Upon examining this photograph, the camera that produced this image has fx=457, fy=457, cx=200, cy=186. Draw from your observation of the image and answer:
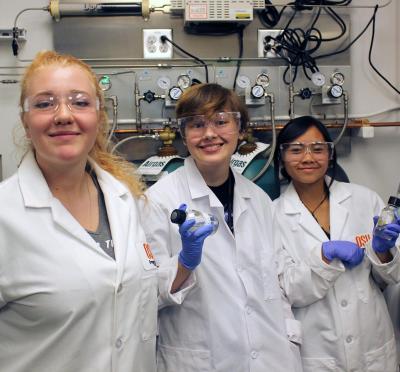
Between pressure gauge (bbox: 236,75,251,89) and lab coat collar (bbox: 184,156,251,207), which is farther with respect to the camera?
pressure gauge (bbox: 236,75,251,89)

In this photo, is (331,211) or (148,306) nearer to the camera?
(148,306)

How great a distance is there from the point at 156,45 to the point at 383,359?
1615 millimetres

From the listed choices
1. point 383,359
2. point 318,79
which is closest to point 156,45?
point 318,79

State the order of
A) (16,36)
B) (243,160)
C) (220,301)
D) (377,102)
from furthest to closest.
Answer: (377,102), (16,36), (243,160), (220,301)

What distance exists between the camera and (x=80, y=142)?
3.29 ft

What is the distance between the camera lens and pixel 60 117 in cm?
97

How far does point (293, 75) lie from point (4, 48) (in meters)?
1.37

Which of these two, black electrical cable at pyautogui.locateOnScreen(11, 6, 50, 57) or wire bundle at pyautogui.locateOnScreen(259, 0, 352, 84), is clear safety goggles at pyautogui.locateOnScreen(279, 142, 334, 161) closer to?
wire bundle at pyautogui.locateOnScreen(259, 0, 352, 84)

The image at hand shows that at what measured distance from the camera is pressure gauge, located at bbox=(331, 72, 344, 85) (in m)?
2.18

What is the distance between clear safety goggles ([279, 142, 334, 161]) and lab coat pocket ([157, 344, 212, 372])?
29.9 inches

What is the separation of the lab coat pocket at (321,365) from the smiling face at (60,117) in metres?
1.00

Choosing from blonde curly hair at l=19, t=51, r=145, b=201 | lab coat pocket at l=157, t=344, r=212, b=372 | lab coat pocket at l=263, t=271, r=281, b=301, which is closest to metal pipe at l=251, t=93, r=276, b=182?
lab coat pocket at l=263, t=271, r=281, b=301

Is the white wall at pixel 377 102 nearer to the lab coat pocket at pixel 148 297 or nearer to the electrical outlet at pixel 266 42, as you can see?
the electrical outlet at pixel 266 42

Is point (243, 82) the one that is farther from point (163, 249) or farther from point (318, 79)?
point (163, 249)
